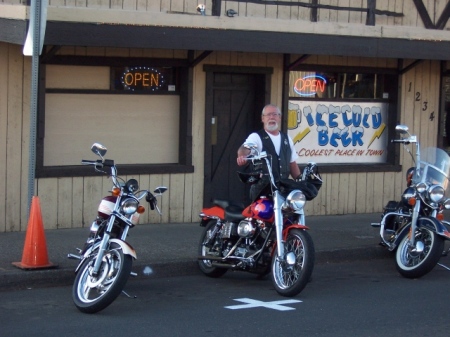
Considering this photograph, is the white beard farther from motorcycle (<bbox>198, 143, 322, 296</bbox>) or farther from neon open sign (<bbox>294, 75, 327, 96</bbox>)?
neon open sign (<bbox>294, 75, 327, 96</bbox>)

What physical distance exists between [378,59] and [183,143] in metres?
3.77

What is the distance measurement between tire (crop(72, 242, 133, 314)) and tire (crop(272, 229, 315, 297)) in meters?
1.56

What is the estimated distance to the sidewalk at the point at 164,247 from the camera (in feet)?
29.2

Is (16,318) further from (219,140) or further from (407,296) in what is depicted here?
(219,140)

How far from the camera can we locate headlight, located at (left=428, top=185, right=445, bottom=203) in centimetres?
973

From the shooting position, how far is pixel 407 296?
8.73 meters

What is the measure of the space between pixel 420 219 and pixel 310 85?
4587 mm

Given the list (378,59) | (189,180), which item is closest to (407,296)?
(189,180)

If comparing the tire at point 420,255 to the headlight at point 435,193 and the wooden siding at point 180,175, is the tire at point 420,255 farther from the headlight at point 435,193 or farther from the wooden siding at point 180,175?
the wooden siding at point 180,175

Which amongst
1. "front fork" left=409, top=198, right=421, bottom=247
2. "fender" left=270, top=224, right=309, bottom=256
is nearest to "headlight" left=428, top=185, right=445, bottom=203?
"front fork" left=409, top=198, right=421, bottom=247

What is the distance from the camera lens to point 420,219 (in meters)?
9.64

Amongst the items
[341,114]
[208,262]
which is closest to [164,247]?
[208,262]

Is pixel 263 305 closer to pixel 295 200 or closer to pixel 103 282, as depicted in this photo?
pixel 295 200

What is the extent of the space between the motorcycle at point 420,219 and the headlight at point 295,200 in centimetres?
176
